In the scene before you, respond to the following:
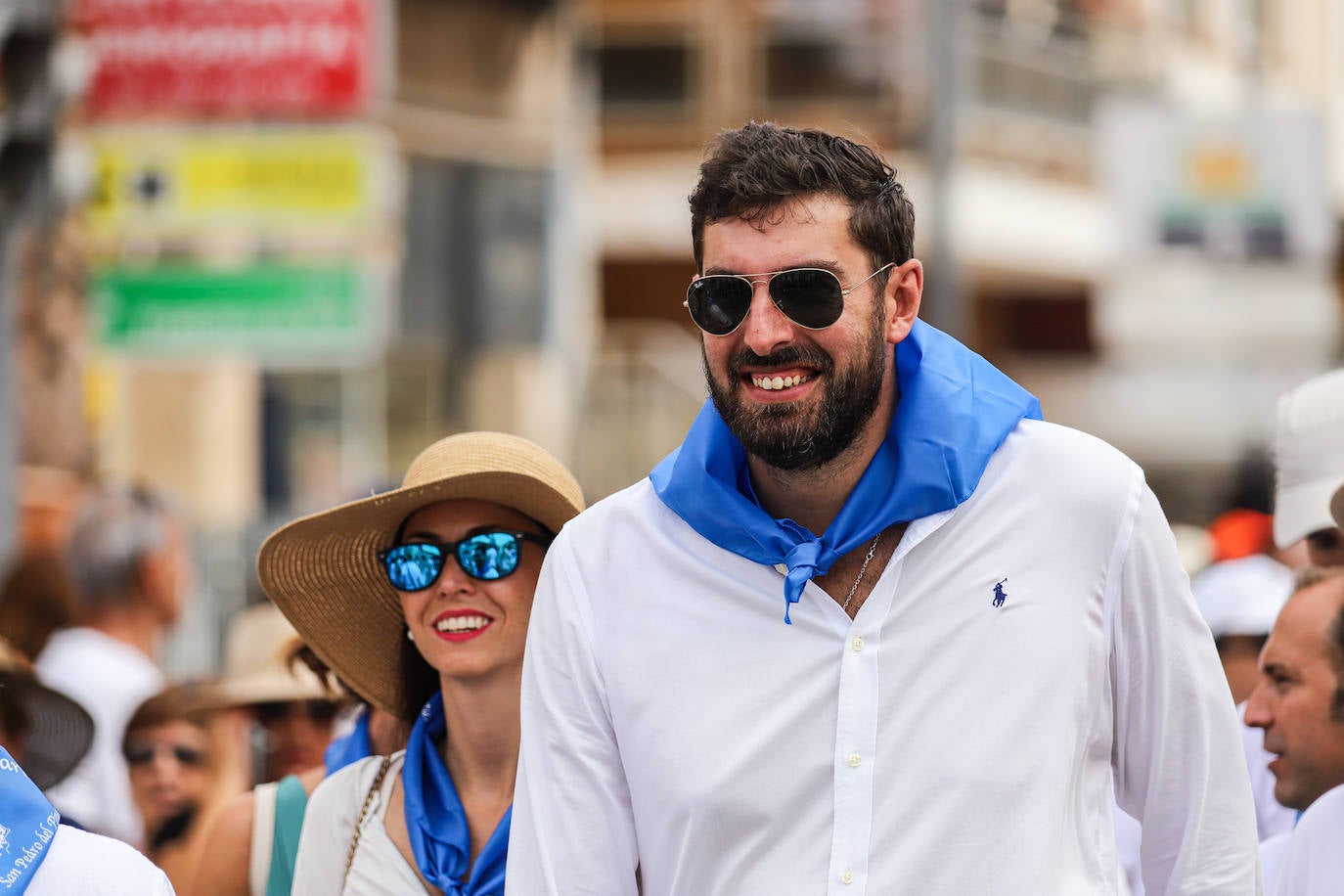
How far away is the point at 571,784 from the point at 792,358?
70 centimetres

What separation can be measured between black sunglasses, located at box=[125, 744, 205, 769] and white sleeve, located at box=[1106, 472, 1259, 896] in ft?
10.9

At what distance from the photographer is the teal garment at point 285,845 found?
4.07 meters

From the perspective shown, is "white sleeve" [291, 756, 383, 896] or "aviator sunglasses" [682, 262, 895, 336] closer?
"aviator sunglasses" [682, 262, 895, 336]

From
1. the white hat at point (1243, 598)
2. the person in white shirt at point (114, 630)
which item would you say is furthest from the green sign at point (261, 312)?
the white hat at point (1243, 598)

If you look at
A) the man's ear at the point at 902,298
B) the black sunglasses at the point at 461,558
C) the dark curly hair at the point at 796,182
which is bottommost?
the black sunglasses at the point at 461,558

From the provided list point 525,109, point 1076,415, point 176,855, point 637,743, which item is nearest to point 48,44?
point 176,855

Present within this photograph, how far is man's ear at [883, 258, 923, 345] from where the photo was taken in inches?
129

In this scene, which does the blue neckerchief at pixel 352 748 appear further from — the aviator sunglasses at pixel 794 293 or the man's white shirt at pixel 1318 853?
the man's white shirt at pixel 1318 853

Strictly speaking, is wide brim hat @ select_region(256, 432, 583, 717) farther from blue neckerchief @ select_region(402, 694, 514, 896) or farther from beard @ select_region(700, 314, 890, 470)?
beard @ select_region(700, 314, 890, 470)

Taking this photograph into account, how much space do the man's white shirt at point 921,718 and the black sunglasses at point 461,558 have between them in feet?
2.60

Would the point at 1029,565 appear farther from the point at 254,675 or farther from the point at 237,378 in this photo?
the point at 237,378

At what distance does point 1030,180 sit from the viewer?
82.5 ft

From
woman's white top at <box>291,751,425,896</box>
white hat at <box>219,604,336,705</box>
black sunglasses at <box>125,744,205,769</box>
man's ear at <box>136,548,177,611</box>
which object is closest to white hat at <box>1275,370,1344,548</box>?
woman's white top at <box>291,751,425,896</box>

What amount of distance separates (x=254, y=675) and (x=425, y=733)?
236 cm
